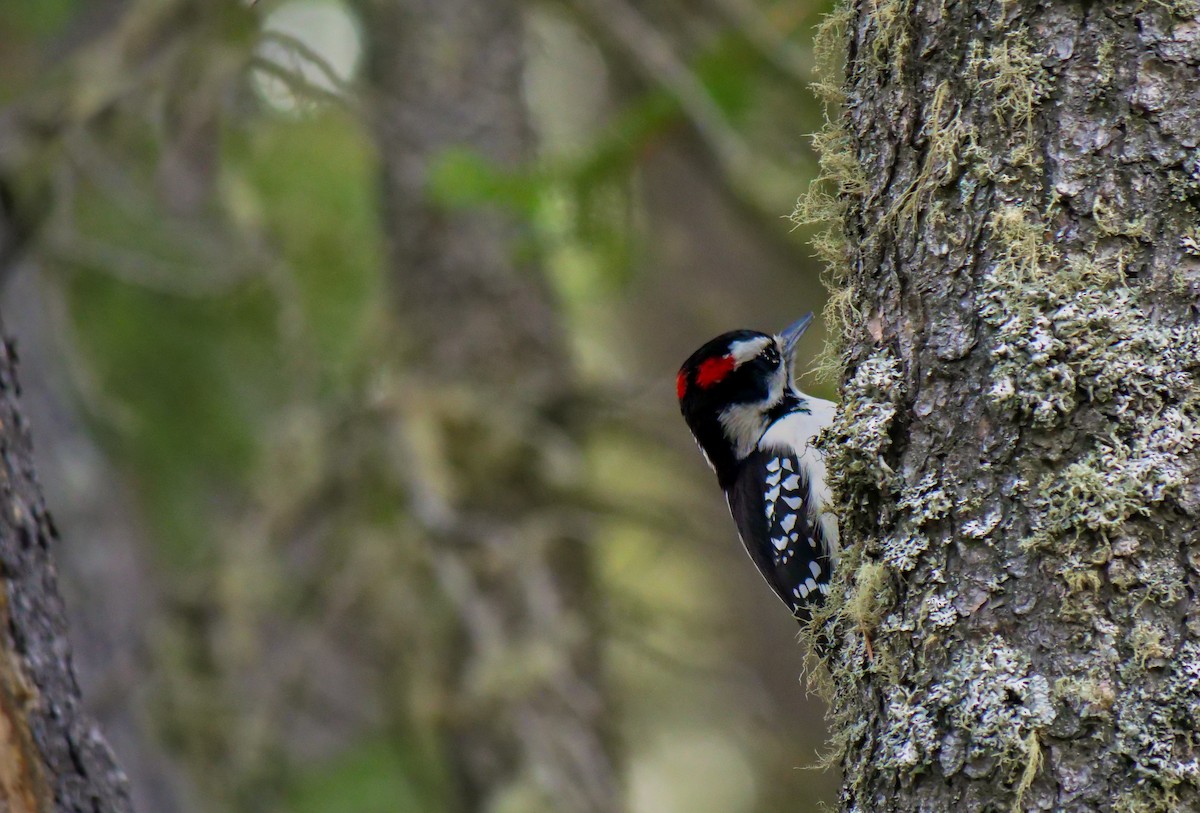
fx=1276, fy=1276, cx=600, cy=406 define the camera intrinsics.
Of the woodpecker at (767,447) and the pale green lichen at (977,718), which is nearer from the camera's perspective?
the pale green lichen at (977,718)

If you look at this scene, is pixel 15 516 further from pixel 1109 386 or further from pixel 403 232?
pixel 403 232

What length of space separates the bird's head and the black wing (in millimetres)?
177

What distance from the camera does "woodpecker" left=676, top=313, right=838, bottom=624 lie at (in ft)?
12.7

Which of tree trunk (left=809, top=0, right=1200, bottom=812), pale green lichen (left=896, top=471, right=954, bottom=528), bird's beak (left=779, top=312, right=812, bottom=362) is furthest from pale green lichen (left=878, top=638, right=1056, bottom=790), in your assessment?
bird's beak (left=779, top=312, right=812, bottom=362)

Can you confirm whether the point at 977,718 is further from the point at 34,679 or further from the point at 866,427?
the point at 34,679

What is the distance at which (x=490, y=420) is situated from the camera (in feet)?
19.4

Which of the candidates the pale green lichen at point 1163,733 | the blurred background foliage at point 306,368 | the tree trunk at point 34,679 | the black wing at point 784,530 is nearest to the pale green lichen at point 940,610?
the pale green lichen at point 1163,733

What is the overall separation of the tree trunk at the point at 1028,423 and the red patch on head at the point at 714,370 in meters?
2.06

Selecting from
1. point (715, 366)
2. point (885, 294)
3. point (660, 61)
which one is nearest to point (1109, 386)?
point (885, 294)

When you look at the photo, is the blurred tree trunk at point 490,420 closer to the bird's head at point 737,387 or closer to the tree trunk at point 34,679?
the bird's head at point 737,387

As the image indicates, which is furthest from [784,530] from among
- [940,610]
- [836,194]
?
[940,610]

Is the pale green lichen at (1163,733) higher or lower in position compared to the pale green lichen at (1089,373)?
lower

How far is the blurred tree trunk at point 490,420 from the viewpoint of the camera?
223 inches

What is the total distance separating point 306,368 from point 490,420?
2.83ft
